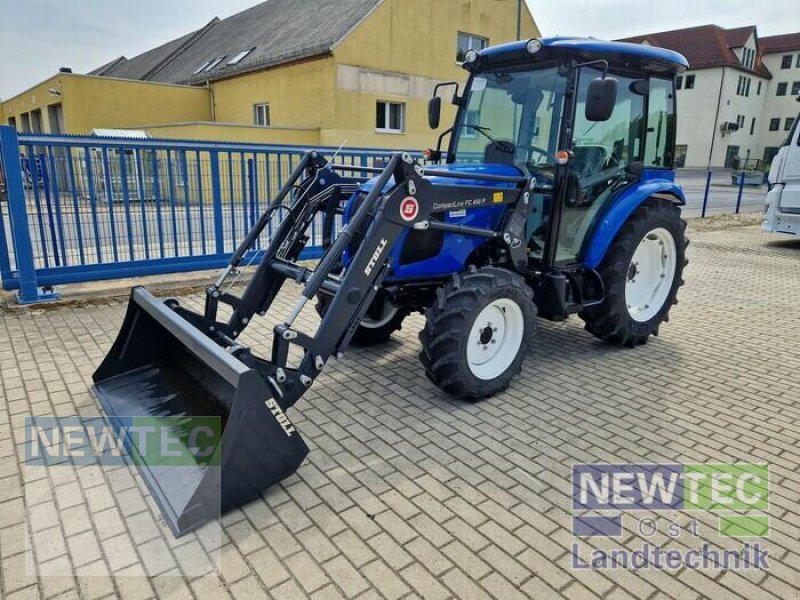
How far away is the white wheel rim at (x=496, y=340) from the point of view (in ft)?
12.3

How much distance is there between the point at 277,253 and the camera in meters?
3.91

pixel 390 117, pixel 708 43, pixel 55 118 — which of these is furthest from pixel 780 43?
pixel 55 118

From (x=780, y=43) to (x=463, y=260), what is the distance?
2190 inches

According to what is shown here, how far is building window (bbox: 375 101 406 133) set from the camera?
1933 centimetres

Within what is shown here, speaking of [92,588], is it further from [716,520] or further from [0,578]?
[716,520]

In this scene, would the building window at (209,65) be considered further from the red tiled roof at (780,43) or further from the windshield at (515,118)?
the red tiled roof at (780,43)

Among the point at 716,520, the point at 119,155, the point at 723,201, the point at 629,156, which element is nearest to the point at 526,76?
the point at 629,156

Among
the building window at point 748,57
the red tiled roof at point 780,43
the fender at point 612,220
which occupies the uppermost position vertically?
the red tiled roof at point 780,43

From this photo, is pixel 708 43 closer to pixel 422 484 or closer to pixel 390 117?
pixel 390 117

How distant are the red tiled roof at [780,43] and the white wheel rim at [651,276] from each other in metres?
52.6

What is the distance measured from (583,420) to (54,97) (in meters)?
24.4

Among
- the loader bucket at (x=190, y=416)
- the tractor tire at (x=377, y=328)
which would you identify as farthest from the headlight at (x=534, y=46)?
the loader bucket at (x=190, y=416)

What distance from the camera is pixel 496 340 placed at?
391 centimetres

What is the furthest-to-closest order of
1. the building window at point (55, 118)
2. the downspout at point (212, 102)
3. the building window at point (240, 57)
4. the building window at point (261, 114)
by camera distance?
1. the building window at point (55, 118)
2. the downspout at point (212, 102)
3. the building window at point (240, 57)
4. the building window at point (261, 114)
